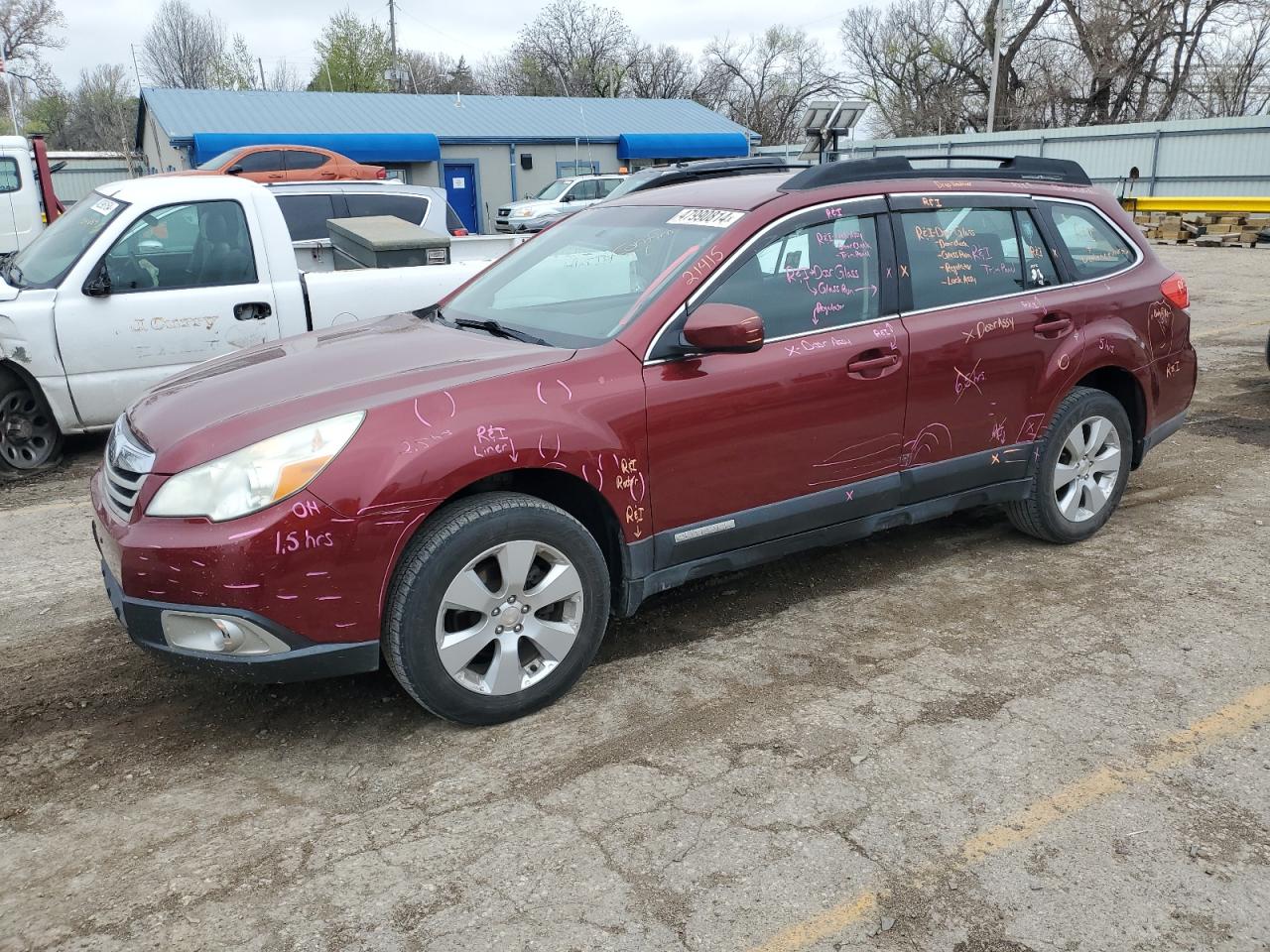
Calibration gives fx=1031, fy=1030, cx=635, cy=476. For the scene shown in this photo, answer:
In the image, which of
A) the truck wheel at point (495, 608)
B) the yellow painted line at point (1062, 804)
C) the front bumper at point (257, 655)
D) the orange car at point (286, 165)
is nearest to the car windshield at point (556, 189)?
the orange car at point (286, 165)

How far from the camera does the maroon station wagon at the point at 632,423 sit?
122 inches

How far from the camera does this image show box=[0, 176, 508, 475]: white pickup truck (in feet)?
21.2

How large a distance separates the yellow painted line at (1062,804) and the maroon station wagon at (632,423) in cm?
128

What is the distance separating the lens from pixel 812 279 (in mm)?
4066

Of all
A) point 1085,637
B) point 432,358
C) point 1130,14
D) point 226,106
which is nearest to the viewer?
point 432,358

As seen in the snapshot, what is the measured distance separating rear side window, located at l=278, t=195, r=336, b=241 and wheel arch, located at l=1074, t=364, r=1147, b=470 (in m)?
7.55

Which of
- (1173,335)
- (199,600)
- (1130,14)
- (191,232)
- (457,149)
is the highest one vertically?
(1130,14)

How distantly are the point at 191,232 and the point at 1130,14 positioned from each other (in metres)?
43.3

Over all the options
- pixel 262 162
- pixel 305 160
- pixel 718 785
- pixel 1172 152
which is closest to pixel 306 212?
pixel 718 785

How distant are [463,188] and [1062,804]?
30.4 meters

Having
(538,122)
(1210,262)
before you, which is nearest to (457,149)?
(538,122)

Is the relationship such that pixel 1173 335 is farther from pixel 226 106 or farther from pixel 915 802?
pixel 226 106

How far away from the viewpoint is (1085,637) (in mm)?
4062

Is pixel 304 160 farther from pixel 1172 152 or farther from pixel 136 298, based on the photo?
pixel 1172 152
